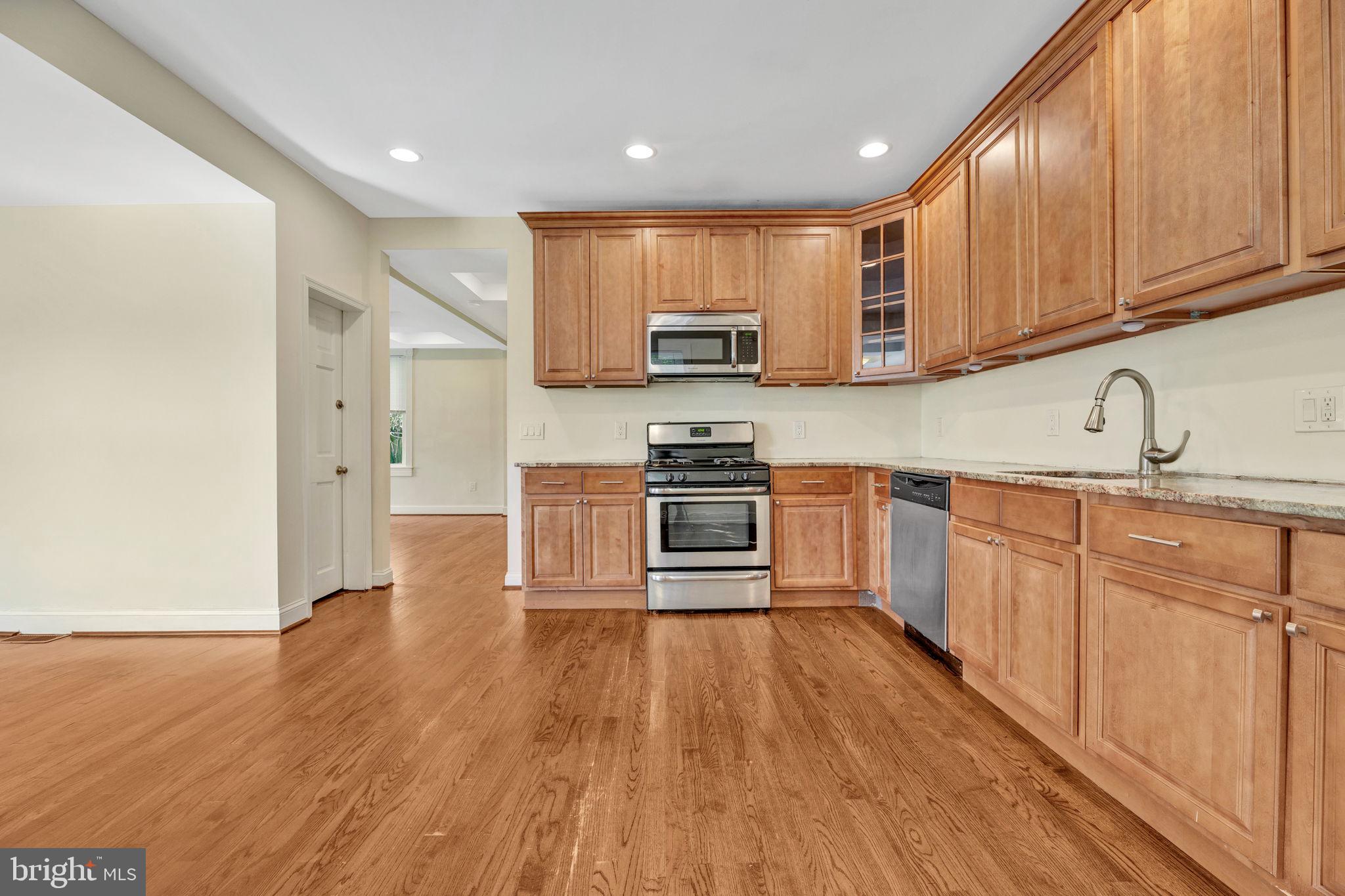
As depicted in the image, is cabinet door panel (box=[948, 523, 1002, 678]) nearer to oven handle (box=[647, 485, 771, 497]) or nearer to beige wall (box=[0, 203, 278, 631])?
oven handle (box=[647, 485, 771, 497])

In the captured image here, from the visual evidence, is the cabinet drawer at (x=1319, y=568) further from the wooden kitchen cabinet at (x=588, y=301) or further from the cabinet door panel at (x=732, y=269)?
the wooden kitchen cabinet at (x=588, y=301)

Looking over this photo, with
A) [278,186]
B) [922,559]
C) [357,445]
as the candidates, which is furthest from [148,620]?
[922,559]

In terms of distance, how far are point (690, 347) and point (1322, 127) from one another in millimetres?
2745

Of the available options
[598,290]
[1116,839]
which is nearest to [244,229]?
[598,290]

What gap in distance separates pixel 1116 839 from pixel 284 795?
228 centimetres

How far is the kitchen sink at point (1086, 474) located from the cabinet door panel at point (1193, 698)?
1.60 feet

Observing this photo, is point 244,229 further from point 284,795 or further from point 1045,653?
point 1045,653

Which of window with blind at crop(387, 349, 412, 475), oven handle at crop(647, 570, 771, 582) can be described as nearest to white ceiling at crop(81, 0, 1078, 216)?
oven handle at crop(647, 570, 771, 582)

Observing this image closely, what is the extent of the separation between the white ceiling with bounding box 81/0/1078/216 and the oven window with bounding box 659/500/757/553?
195cm

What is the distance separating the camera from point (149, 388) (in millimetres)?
3105

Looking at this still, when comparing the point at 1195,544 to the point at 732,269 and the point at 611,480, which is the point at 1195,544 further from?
the point at 732,269

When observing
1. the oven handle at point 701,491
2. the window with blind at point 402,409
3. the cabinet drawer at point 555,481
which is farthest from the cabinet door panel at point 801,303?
the window with blind at point 402,409

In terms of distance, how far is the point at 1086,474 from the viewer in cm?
222

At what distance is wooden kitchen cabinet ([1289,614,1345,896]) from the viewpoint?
1.05 meters
